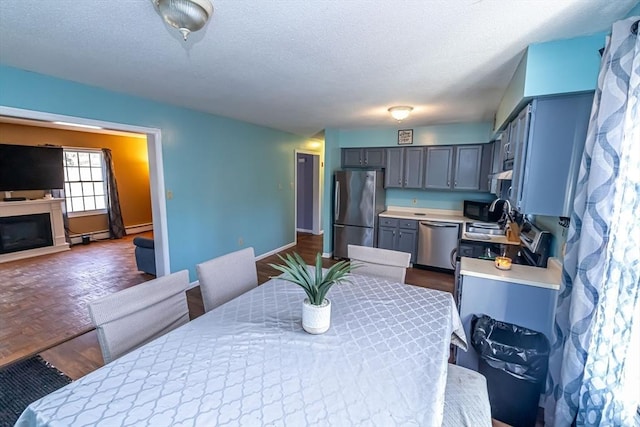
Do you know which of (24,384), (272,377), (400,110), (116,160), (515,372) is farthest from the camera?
(116,160)

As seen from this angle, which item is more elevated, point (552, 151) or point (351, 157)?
point (351, 157)

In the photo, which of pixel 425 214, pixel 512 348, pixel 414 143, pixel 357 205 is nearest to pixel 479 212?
pixel 425 214

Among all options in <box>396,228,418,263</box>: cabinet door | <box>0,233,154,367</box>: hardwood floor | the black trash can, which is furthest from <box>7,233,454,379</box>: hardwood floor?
the black trash can

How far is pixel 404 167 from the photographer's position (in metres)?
4.71

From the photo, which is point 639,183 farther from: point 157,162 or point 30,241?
point 30,241

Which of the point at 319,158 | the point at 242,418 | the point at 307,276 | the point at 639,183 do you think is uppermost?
the point at 319,158

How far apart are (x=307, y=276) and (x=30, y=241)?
633 centimetres

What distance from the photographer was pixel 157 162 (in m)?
3.34

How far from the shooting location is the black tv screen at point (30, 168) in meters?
4.81

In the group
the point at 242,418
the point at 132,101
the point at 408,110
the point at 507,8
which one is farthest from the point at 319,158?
the point at 242,418

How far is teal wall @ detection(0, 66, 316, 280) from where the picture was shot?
100 inches

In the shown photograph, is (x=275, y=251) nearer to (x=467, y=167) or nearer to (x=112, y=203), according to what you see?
(x=467, y=167)

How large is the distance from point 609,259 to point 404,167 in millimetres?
3530

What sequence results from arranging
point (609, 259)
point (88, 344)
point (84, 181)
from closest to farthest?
point (609, 259) → point (88, 344) → point (84, 181)
